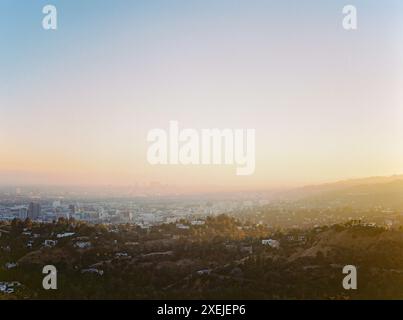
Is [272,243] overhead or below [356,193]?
below

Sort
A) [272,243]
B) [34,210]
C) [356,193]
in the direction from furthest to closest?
[34,210], [356,193], [272,243]

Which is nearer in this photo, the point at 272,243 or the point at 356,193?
the point at 272,243

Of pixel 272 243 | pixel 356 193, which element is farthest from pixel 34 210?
pixel 356 193

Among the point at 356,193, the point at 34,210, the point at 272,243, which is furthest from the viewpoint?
the point at 34,210

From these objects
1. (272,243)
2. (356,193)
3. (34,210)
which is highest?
(356,193)

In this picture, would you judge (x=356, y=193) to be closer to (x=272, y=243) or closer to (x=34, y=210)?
(x=272, y=243)

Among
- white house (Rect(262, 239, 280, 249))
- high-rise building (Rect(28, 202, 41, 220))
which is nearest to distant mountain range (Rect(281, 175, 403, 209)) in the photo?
white house (Rect(262, 239, 280, 249))

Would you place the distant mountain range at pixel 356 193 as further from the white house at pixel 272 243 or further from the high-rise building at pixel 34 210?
the high-rise building at pixel 34 210

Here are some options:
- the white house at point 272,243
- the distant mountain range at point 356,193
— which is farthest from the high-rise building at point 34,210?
the distant mountain range at point 356,193
